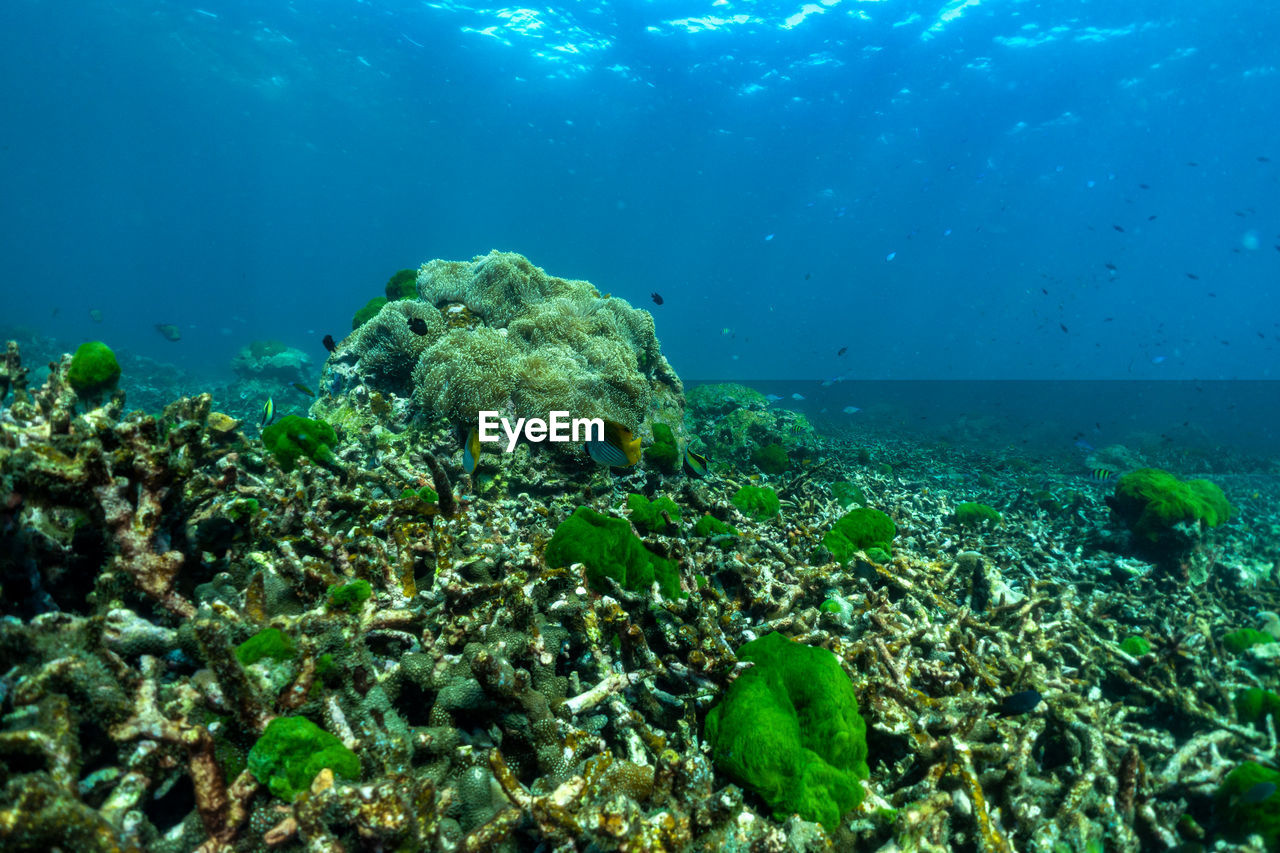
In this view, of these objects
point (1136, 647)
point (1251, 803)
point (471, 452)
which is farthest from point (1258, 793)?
point (471, 452)

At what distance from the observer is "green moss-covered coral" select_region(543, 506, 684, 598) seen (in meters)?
3.39

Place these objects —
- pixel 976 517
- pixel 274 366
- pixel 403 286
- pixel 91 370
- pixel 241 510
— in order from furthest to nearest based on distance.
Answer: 1. pixel 274 366
2. pixel 403 286
3. pixel 976 517
4. pixel 91 370
5. pixel 241 510

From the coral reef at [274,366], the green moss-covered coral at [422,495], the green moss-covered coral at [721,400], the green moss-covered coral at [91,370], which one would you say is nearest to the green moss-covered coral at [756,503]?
the green moss-covered coral at [422,495]

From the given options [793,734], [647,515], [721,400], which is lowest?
[793,734]

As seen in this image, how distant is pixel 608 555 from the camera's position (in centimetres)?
345

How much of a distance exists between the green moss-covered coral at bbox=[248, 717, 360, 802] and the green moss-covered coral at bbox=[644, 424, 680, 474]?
18.3 feet

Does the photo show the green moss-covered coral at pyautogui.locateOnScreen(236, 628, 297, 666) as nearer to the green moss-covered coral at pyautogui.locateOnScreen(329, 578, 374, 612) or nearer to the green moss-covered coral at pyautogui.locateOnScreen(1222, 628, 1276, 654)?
the green moss-covered coral at pyautogui.locateOnScreen(329, 578, 374, 612)

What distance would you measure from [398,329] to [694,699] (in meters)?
6.42

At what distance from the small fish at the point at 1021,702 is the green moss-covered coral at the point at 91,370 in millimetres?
6650

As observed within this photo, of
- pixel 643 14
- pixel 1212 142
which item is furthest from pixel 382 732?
pixel 1212 142

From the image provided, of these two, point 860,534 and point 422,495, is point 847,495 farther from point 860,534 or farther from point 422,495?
point 422,495

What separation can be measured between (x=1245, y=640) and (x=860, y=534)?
304 cm

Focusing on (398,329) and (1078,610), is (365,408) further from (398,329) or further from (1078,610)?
(1078,610)

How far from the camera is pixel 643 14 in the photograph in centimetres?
3597
